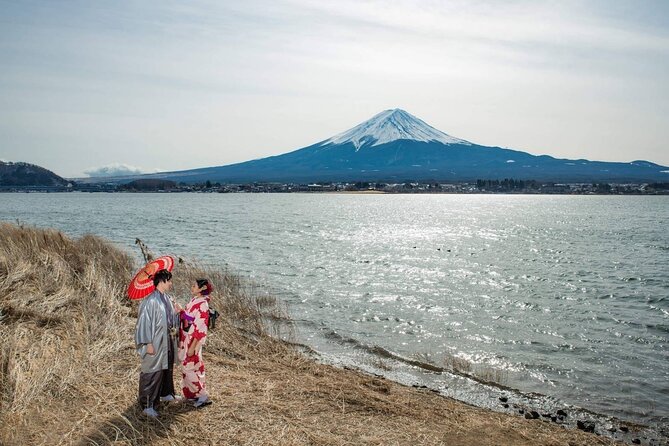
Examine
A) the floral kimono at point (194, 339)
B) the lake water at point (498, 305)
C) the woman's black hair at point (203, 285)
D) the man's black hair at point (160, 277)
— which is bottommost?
the lake water at point (498, 305)

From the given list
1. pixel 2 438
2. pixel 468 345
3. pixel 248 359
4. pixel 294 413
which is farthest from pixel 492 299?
pixel 2 438

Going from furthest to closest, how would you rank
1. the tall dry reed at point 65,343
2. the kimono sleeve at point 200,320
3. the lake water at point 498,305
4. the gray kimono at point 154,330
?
1. the lake water at point 498,305
2. the kimono sleeve at point 200,320
3. the gray kimono at point 154,330
4. the tall dry reed at point 65,343

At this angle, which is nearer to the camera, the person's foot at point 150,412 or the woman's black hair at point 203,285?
→ the person's foot at point 150,412

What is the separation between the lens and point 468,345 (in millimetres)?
15391

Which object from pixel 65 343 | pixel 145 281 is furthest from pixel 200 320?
pixel 65 343

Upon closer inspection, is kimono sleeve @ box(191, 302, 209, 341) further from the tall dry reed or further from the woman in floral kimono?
the tall dry reed

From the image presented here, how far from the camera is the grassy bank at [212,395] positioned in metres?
6.95

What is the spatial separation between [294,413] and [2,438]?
3.78m

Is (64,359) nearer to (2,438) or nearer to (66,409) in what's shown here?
(66,409)

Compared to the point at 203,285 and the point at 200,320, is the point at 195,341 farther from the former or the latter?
the point at 203,285

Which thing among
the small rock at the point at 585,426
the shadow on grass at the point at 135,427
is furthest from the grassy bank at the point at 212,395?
the small rock at the point at 585,426

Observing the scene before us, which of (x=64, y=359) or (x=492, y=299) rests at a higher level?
(x=64, y=359)

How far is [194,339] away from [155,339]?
0.62 metres

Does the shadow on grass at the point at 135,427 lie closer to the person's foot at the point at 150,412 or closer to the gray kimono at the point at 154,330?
the person's foot at the point at 150,412
